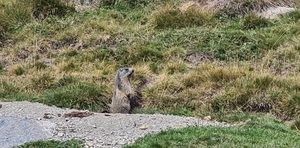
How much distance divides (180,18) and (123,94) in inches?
230

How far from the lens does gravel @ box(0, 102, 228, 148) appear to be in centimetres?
1118

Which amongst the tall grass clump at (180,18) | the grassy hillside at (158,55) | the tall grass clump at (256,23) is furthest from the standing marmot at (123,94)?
the tall grass clump at (256,23)

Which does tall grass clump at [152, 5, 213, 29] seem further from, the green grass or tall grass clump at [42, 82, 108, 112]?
the green grass

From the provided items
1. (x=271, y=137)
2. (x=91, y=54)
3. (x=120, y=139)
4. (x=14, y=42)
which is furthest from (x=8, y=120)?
(x=14, y=42)

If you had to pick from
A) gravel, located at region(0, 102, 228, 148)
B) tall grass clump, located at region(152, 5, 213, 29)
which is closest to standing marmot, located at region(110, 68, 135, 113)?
gravel, located at region(0, 102, 228, 148)

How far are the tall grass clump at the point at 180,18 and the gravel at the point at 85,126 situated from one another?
7.03 meters

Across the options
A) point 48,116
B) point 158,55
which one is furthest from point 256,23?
point 48,116

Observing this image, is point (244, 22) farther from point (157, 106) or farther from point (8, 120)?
point (8, 120)

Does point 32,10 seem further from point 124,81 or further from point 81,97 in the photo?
point 124,81

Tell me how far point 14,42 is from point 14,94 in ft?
15.0

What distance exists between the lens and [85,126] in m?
12.0

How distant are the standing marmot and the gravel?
147cm

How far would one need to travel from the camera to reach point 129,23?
2030cm

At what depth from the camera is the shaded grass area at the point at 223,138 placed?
10375 mm
